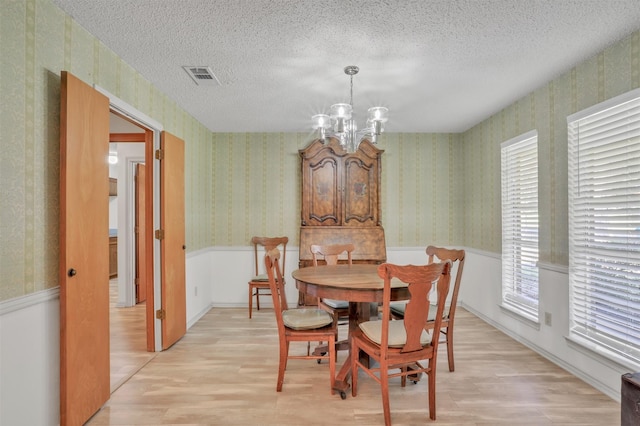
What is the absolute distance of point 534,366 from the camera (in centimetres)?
291

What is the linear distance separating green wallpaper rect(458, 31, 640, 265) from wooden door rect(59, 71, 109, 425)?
347 cm

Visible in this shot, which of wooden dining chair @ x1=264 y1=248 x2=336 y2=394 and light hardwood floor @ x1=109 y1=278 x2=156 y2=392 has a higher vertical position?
wooden dining chair @ x1=264 y1=248 x2=336 y2=394

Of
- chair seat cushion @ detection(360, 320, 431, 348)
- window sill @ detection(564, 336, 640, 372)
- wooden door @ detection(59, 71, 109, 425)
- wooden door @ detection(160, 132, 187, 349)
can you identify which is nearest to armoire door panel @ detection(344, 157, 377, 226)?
wooden door @ detection(160, 132, 187, 349)

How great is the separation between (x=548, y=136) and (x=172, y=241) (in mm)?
3626

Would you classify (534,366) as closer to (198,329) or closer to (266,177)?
(198,329)

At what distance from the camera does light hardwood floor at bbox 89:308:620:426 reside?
217 centimetres

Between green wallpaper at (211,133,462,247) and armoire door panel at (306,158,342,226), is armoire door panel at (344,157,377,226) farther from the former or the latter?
green wallpaper at (211,133,462,247)

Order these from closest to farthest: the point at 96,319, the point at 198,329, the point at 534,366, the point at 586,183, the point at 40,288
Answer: the point at 40,288, the point at 96,319, the point at 586,183, the point at 534,366, the point at 198,329

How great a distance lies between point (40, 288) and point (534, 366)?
3552mm

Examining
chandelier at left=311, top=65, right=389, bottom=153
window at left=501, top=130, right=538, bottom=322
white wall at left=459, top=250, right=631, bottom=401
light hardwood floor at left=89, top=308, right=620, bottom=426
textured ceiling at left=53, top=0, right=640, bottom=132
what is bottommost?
light hardwood floor at left=89, top=308, right=620, bottom=426

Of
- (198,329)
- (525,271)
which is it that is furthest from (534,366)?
(198,329)

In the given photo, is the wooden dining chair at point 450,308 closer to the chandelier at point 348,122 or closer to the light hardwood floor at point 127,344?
the chandelier at point 348,122

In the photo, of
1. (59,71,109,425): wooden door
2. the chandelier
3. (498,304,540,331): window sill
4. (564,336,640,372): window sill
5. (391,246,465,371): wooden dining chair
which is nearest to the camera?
(59,71,109,425): wooden door

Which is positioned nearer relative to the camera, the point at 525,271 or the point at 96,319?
the point at 96,319
